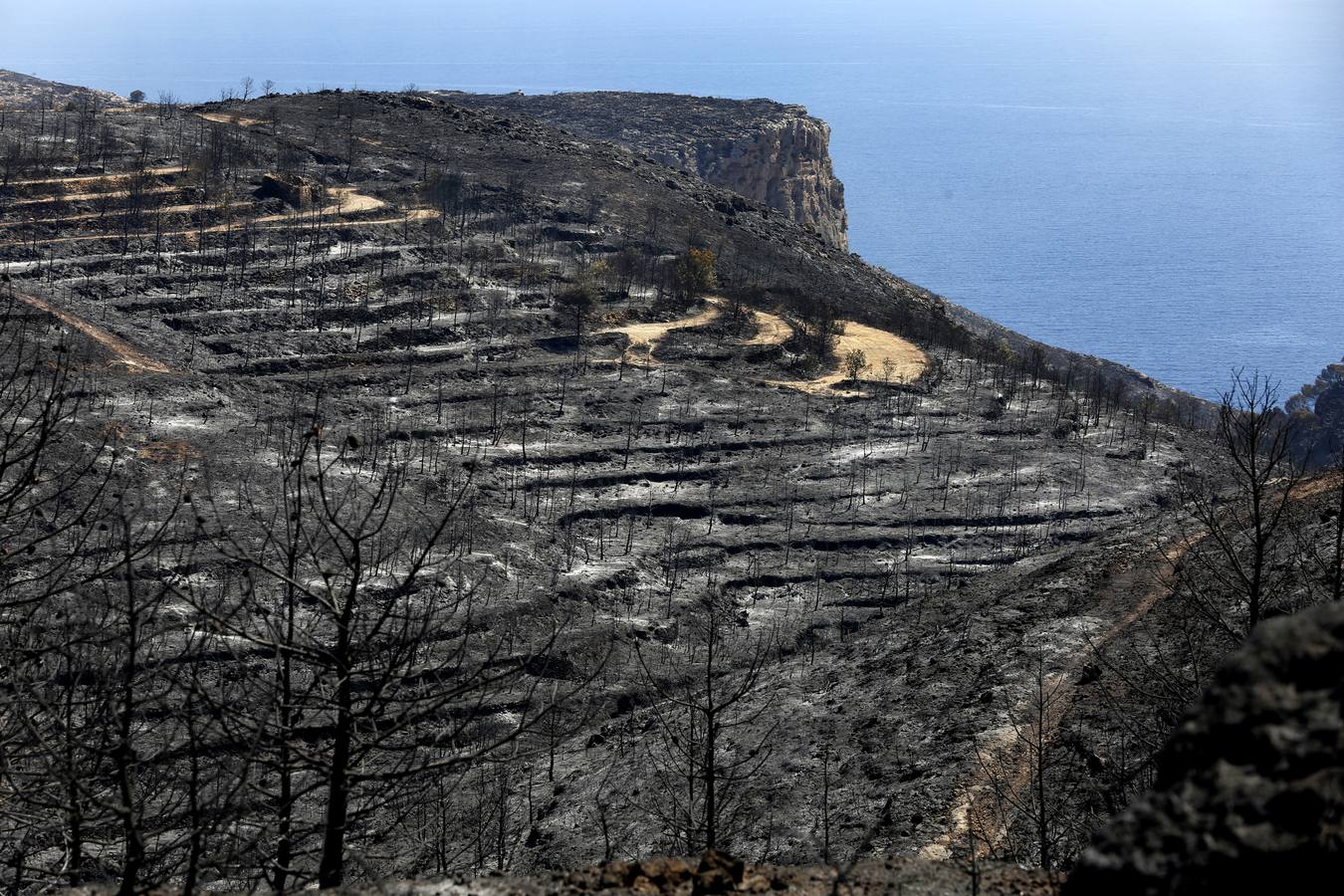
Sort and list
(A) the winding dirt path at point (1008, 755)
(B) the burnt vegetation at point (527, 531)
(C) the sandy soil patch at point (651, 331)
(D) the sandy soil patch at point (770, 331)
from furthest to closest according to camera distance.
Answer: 1. (D) the sandy soil patch at point (770, 331)
2. (C) the sandy soil patch at point (651, 331)
3. (A) the winding dirt path at point (1008, 755)
4. (B) the burnt vegetation at point (527, 531)

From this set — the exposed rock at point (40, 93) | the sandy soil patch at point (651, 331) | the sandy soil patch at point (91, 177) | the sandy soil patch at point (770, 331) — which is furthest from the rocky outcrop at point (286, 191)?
the exposed rock at point (40, 93)

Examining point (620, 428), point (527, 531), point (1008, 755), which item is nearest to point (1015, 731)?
point (1008, 755)

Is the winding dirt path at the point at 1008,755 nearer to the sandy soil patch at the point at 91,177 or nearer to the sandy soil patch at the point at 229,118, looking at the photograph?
the sandy soil patch at the point at 91,177

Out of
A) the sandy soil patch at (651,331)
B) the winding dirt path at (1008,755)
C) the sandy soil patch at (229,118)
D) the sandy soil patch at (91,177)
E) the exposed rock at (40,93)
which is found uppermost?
Result: the exposed rock at (40,93)

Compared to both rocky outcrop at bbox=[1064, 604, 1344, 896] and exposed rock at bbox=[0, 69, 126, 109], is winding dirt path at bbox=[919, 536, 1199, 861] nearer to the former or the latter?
rocky outcrop at bbox=[1064, 604, 1344, 896]

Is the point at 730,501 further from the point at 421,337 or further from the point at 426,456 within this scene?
the point at 421,337

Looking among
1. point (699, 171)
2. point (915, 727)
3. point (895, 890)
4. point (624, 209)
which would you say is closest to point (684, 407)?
point (624, 209)
